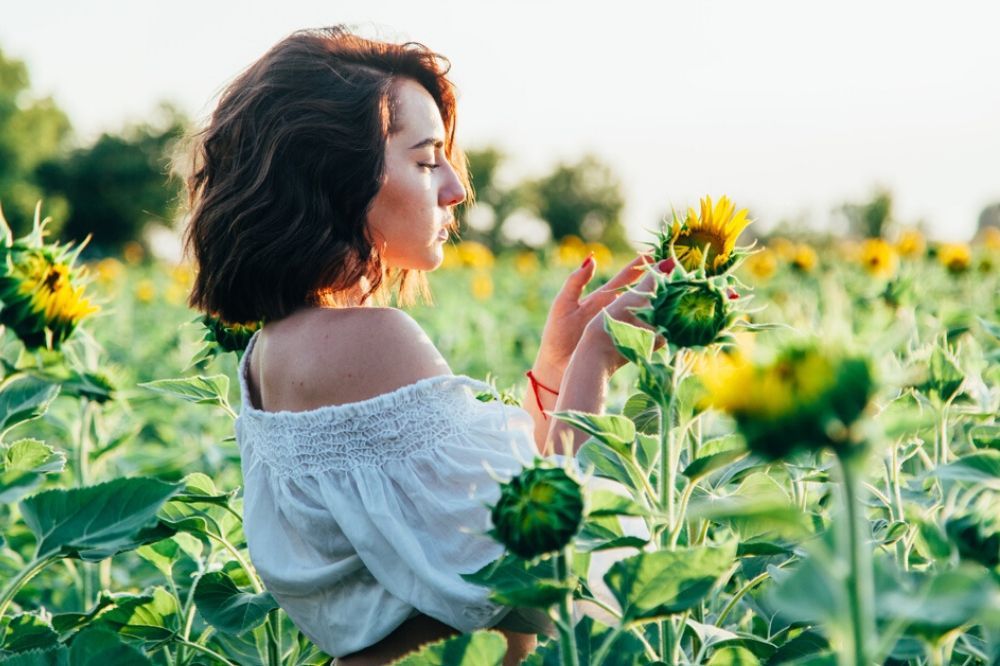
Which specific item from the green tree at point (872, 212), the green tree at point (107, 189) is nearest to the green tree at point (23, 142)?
the green tree at point (107, 189)

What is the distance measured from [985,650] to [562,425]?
0.58 m

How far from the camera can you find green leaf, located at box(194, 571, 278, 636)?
134cm

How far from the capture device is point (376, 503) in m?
1.35

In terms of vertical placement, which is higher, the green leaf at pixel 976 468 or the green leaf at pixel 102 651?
the green leaf at pixel 976 468

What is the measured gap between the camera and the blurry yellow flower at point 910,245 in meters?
5.00

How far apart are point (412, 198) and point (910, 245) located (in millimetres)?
3913

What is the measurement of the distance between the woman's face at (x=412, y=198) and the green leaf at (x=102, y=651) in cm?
71

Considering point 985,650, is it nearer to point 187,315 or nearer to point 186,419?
point 186,419

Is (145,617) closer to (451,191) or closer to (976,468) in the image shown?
(451,191)

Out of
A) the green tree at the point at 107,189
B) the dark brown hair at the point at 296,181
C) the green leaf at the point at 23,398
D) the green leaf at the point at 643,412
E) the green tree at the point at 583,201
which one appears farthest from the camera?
the green tree at the point at 107,189

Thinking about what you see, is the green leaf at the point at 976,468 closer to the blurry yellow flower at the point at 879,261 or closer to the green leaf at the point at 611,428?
the green leaf at the point at 611,428

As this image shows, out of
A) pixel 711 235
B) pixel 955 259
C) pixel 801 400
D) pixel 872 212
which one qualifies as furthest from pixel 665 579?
pixel 872 212

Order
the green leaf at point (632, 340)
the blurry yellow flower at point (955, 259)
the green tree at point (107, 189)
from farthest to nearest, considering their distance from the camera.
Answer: the green tree at point (107, 189)
the blurry yellow flower at point (955, 259)
the green leaf at point (632, 340)

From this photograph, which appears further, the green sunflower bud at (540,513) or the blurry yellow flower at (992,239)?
the blurry yellow flower at (992,239)
